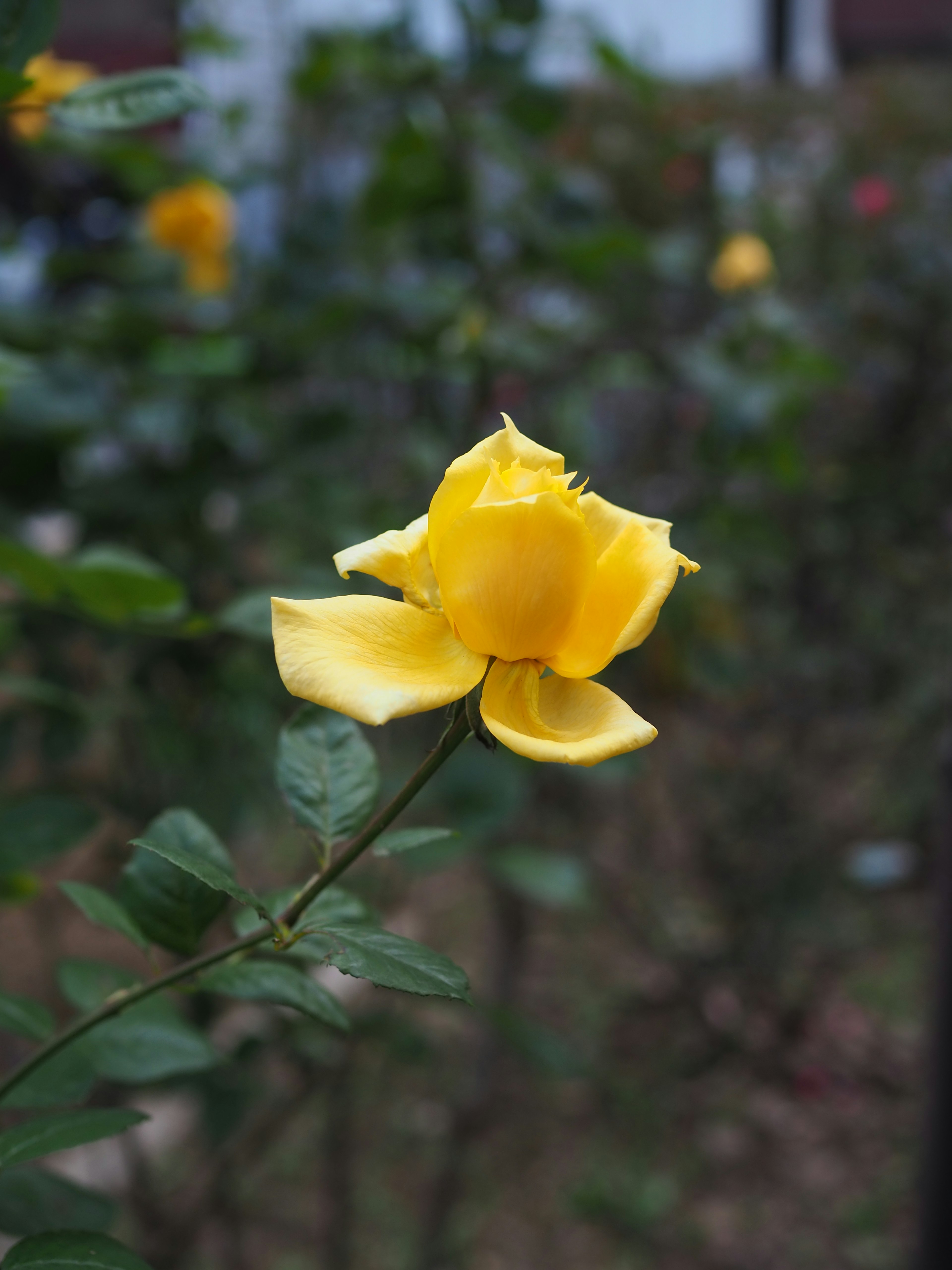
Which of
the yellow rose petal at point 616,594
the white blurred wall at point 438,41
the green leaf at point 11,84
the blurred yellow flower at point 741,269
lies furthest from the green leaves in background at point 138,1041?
the blurred yellow flower at point 741,269

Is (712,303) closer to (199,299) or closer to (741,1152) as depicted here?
(199,299)

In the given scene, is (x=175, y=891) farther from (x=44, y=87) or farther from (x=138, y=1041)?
(x=44, y=87)

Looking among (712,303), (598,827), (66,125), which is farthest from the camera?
(598,827)

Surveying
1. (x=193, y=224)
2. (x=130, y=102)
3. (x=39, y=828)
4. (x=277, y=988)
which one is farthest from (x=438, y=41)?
(x=277, y=988)

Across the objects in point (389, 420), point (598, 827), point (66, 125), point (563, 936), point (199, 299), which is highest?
point (66, 125)

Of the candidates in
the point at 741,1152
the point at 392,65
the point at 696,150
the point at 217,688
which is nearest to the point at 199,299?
the point at 392,65
